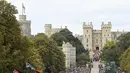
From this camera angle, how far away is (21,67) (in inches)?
1788

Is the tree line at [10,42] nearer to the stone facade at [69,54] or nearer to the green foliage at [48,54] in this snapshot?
the green foliage at [48,54]

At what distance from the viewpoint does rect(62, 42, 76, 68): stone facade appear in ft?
403

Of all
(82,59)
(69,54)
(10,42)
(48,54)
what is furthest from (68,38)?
(10,42)

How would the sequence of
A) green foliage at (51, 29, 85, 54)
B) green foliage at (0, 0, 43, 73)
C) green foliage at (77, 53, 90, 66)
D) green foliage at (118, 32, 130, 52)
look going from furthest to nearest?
green foliage at (51, 29, 85, 54), green foliage at (77, 53, 90, 66), green foliage at (118, 32, 130, 52), green foliage at (0, 0, 43, 73)

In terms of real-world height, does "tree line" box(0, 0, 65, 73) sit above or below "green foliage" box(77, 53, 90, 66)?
above

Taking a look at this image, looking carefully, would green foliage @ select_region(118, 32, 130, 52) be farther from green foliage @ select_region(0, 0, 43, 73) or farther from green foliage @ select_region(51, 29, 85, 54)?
green foliage @ select_region(0, 0, 43, 73)

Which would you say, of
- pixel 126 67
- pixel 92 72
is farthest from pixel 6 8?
pixel 92 72

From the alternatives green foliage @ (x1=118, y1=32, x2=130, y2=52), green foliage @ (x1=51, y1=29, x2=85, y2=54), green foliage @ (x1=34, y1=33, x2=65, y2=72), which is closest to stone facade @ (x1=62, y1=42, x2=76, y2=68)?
green foliage @ (x1=51, y1=29, x2=85, y2=54)

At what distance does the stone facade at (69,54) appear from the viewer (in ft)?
403

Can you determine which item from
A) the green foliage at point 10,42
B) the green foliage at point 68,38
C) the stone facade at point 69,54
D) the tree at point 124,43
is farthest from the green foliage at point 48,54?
the green foliage at point 68,38

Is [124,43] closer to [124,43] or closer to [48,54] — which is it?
[124,43]

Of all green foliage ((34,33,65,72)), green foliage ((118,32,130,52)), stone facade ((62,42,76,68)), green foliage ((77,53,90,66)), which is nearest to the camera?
green foliage ((34,33,65,72))

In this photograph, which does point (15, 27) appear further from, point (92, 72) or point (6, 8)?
point (92, 72)

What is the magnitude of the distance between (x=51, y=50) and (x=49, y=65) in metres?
3.10
